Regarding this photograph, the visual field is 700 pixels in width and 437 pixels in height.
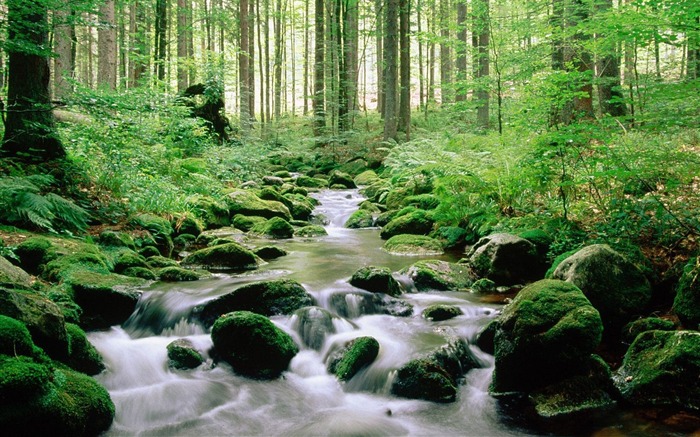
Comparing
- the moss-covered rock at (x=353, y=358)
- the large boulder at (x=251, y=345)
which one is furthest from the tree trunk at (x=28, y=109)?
the moss-covered rock at (x=353, y=358)

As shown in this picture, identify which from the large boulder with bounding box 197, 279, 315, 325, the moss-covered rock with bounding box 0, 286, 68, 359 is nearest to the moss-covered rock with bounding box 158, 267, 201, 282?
the large boulder with bounding box 197, 279, 315, 325

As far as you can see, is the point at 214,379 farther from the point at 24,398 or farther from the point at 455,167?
the point at 455,167

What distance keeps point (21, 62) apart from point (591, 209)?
30.0 feet

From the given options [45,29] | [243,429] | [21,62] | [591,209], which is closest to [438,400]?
[243,429]

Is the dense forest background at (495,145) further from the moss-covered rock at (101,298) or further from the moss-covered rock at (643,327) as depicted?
the moss-covered rock at (101,298)

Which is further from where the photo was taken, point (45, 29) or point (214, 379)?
point (45, 29)

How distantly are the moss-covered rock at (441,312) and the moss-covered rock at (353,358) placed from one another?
41.4 inches

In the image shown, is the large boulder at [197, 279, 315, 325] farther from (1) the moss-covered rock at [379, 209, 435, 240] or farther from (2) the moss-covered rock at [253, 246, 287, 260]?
(1) the moss-covered rock at [379, 209, 435, 240]

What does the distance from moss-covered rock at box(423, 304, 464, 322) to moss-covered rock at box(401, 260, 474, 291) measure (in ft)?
3.09

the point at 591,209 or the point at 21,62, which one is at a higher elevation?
the point at 21,62

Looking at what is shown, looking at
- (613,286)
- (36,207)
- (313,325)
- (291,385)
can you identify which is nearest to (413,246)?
(313,325)

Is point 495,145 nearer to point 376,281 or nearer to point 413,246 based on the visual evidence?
point 413,246

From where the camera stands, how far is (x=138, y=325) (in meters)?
5.87

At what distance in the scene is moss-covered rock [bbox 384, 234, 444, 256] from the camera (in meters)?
9.29
